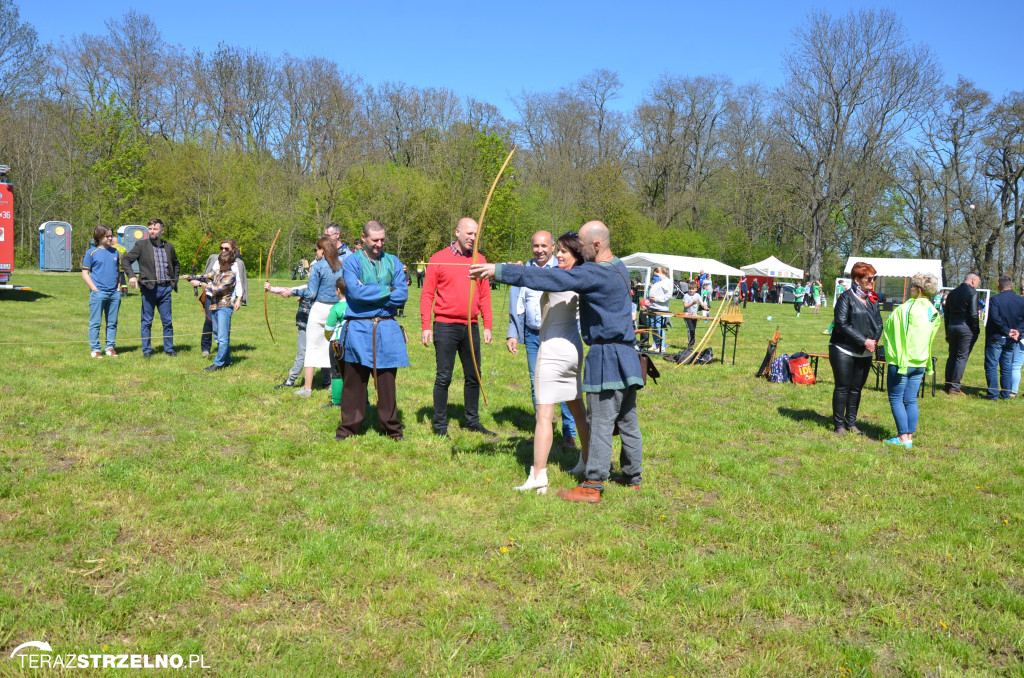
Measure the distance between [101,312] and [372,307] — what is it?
5.79 m

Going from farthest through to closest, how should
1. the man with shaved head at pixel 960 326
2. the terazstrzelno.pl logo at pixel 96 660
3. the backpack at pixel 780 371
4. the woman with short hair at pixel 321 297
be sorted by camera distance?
the backpack at pixel 780 371, the man with shaved head at pixel 960 326, the woman with short hair at pixel 321 297, the terazstrzelno.pl logo at pixel 96 660

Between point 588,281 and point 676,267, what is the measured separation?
3225 cm

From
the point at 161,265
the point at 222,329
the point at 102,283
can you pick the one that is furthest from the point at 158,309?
the point at 222,329

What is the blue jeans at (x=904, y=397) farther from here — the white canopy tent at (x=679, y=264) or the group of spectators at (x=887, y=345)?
the white canopy tent at (x=679, y=264)

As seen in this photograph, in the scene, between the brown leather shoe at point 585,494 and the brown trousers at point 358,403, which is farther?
the brown trousers at point 358,403

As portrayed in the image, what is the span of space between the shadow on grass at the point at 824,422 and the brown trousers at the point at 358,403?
186 inches

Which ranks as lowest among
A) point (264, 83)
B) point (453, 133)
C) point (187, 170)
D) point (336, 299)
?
point (336, 299)

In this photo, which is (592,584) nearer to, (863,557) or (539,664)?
(539,664)

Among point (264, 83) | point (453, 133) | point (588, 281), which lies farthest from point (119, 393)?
point (264, 83)

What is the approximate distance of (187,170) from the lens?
33.4 m

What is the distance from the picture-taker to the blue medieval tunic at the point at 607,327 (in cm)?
489

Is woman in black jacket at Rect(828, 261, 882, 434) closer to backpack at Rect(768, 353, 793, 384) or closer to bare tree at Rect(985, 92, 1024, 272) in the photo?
backpack at Rect(768, 353, 793, 384)

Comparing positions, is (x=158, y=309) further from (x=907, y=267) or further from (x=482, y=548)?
(x=907, y=267)

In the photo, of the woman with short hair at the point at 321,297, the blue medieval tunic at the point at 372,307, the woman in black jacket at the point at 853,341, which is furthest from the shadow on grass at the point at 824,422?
the woman with short hair at the point at 321,297
